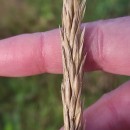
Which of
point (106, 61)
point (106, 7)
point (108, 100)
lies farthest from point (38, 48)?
point (106, 7)

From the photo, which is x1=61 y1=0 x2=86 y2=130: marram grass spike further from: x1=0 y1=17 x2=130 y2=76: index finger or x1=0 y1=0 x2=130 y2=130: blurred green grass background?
x1=0 y1=0 x2=130 y2=130: blurred green grass background

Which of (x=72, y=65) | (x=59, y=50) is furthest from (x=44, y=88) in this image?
(x=72, y=65)

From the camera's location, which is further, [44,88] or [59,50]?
[44,88]

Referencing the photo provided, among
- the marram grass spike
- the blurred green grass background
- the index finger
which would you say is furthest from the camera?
the blurred green grass background

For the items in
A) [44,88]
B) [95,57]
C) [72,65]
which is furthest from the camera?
[44,88]

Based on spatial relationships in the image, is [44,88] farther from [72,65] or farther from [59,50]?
[72,65]

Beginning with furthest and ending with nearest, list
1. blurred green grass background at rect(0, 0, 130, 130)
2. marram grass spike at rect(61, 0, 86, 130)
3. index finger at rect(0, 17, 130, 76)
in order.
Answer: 1. blurred green grass background at rect(0, 0, 130, 130)
2. index finger at rect(0, 17, 130, 76)
3. marram grass spike at rect(61, 0, 86, 130)

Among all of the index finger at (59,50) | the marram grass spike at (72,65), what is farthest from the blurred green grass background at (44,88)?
the marram grass spike at (72,65)

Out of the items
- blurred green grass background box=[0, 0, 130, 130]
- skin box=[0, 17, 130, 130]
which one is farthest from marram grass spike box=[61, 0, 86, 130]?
blurred green grass background box=[0, 0, 130, 130]

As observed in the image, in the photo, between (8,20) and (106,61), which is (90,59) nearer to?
(106,61)
